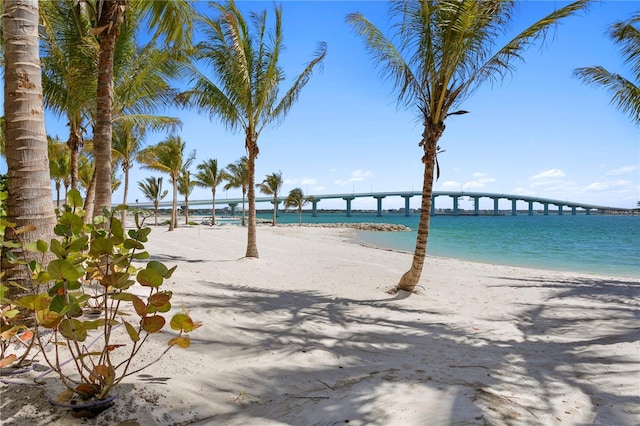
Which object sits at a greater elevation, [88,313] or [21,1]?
[21,1]

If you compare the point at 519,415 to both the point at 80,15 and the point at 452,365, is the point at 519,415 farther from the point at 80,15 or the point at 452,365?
the point at 80,15

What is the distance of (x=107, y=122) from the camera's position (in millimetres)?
5859

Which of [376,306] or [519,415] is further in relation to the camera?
[376,306]

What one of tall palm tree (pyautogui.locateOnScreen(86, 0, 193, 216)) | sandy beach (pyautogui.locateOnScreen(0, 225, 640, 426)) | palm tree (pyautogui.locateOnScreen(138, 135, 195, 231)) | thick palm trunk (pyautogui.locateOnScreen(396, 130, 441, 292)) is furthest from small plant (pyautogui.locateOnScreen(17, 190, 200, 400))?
palm tree (pyautogui.locateOnScreen(138, 135, 195, 231))

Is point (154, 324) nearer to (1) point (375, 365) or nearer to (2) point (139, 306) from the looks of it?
(2) point (139, 306)

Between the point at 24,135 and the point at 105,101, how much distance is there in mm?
3703

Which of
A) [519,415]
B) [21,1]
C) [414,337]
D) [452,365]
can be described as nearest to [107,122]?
[21,1]

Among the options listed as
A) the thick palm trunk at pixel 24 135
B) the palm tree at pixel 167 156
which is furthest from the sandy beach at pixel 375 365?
the palm tree at pixel 167 156

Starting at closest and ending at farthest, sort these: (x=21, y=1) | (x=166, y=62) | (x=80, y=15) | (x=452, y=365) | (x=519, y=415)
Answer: (x=519, y=415)
(x=21, y=1)
(x=452, y=365)
(x=80, y=15)
(x=166, y=62)

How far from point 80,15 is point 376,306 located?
960 centimetres

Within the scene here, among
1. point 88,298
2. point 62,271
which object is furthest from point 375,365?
point 62,271

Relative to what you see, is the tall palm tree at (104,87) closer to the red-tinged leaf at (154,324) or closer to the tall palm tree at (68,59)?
the tall palm tree at (68,59)

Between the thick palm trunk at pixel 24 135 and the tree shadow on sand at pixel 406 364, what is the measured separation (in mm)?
1642

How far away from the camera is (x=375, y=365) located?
10.5ft
